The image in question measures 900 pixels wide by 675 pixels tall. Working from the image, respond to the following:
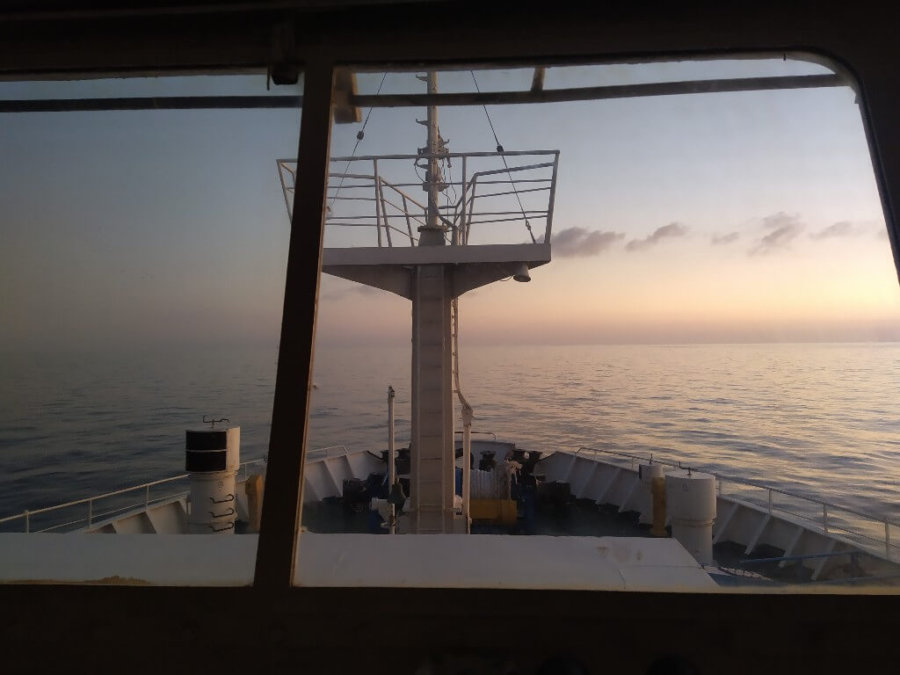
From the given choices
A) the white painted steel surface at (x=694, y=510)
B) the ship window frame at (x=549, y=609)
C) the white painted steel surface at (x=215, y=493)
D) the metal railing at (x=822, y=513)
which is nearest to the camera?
the ship window frame at (x=549, y=609)

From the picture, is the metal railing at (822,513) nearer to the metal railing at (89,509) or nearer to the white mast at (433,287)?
the white mast at (433,287)

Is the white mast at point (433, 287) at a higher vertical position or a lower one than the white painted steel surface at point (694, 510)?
higher

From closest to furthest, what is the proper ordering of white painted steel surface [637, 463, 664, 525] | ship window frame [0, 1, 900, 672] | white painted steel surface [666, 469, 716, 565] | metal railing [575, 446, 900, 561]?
ship window frame [0, 1, 900, 672], metal railing [575, 446, 900, 561], white painted steel surface [666, 469, 716, 565], white painted steel surface [637, 463, 664, 525]

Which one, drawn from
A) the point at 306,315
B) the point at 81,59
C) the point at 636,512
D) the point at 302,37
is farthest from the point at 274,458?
the point at 636,512

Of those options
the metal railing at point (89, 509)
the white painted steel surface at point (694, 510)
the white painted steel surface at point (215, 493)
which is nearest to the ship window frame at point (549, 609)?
the metal railing at point (89, 509)

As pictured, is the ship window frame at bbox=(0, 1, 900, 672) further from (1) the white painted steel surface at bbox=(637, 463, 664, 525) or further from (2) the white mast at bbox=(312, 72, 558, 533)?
(1) the white painted steel surface at bbox=(637, 463, 664, 525)

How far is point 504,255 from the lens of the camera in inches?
261

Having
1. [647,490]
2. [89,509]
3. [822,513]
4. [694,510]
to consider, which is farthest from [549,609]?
[822,513]

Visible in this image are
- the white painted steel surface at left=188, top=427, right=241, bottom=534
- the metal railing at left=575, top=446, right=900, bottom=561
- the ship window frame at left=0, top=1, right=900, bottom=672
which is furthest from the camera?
the metal railing at left=575, top=446, right=900, bottom=561

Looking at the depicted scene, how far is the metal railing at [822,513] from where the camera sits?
245 inches

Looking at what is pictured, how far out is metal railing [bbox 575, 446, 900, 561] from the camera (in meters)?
6.22

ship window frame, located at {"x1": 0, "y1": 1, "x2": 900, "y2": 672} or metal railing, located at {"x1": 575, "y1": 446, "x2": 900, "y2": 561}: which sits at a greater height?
ship window frame, located at {"x1": 0, "y1": 1, "x2": 900, "y2": 672}

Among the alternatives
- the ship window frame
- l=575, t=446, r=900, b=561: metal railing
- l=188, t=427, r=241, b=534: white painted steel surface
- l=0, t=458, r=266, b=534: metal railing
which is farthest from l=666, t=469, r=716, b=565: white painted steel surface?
the ship window frame

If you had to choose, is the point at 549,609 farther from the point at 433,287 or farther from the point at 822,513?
the point at 822,513
